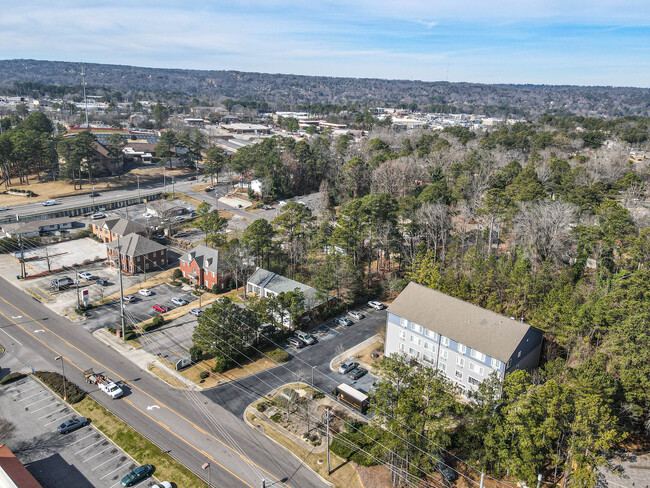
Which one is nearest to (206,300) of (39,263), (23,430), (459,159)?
(23,430)

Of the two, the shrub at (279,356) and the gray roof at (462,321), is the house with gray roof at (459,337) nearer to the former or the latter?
the gray roof at (462,321)

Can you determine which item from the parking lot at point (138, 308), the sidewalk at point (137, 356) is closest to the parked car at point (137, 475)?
the sidewalk at point (137, 356)

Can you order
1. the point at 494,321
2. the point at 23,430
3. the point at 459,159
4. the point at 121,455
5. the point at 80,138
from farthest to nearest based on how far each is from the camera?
1. the point at 80,138
2. the point at 459,159
3. the point at 494,321
4. the point at 23,430
5. the point at 121,455

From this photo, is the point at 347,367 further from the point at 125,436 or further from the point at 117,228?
the point at 117,228

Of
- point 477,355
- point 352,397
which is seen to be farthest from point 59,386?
point 477,355

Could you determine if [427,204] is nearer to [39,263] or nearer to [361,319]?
[361,319]

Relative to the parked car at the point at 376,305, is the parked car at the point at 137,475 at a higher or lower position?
lower

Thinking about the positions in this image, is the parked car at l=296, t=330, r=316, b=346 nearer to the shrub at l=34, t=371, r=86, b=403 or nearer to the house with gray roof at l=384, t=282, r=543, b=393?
the house with gray roof at l=384, t=282, r=543, b=393
